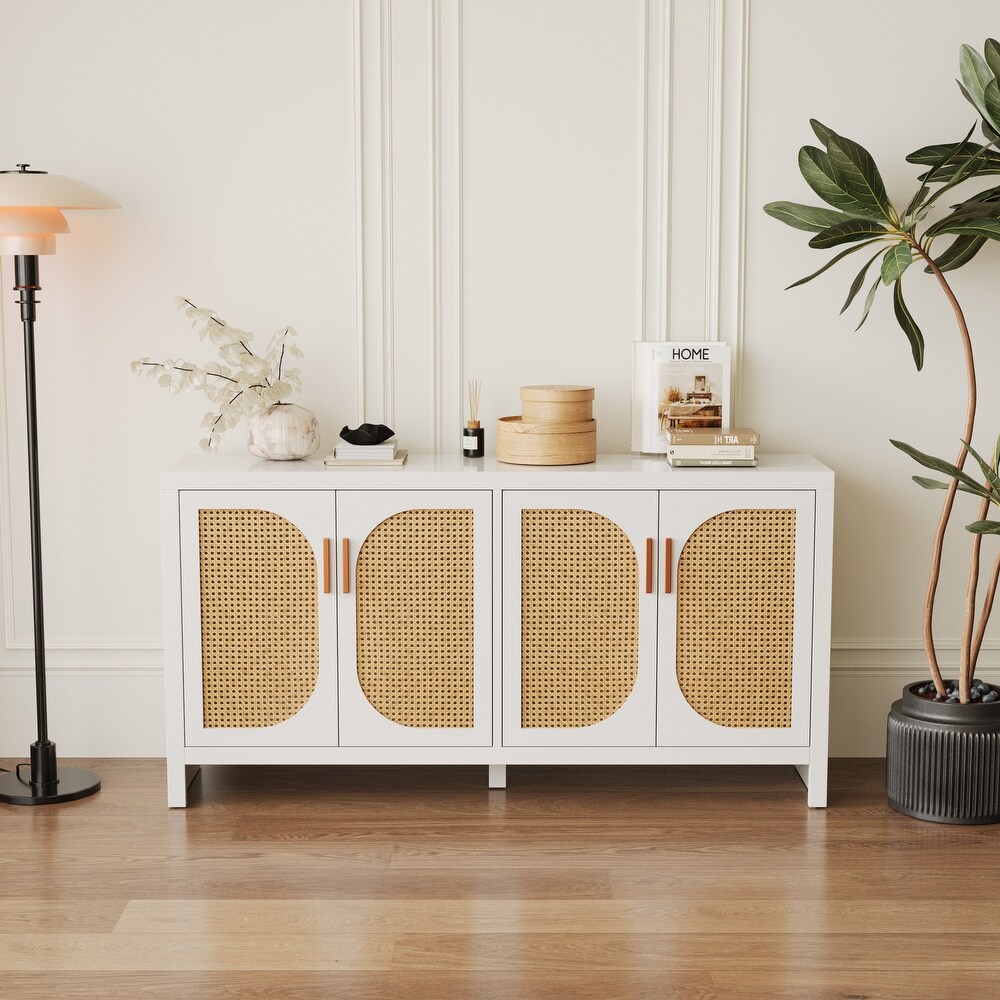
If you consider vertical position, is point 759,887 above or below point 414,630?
below

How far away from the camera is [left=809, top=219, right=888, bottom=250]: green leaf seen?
2.90 metres

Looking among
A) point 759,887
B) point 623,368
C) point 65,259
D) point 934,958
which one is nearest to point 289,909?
point 759,887

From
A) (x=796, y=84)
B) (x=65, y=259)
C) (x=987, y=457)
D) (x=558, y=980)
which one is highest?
(x=796, y=84)

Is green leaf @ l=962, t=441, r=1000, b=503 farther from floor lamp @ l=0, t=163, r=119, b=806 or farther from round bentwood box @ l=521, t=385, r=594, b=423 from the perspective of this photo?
floor lamp @ l=0, t=163, r=119, b=806

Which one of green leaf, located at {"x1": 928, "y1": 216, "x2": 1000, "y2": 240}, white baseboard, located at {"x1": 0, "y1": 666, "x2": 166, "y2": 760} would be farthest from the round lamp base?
green leaf, located at {"x1": 928, "y1": 216, "x2": 1000, "y2": 240}

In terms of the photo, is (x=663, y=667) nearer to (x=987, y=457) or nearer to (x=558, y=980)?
(x=558, y=980)

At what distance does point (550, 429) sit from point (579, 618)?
47 centimetres

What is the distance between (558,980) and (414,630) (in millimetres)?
1005

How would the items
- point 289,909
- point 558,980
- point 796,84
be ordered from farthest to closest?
point 796,84
point 289,909
point 558,980

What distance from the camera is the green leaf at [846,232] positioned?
2.90 metres

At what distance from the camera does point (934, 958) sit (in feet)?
7.67

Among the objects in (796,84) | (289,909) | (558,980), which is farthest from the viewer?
(796,84)

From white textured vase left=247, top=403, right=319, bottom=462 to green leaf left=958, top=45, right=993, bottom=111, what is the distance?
1771 millimetres

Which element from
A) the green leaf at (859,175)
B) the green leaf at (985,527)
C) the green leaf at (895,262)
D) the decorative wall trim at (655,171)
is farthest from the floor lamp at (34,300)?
the green leaf at (985,527)
